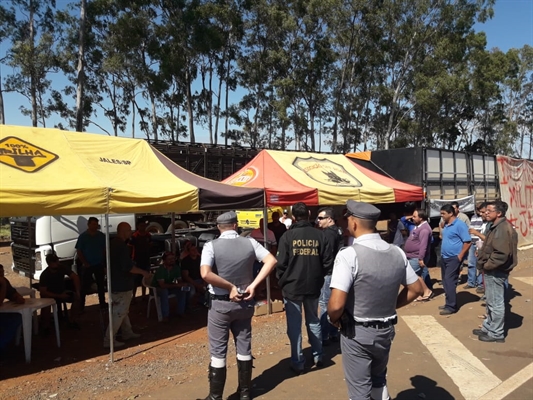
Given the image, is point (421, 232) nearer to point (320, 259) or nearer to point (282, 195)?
point (282, 195)

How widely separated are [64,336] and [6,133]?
118 inches

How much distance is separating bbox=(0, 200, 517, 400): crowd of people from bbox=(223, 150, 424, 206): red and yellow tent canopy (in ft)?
2.94

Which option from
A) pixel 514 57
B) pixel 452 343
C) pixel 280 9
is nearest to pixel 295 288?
pixel 452 343

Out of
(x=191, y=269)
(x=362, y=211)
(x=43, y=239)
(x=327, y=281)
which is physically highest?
(x=362, y=211)

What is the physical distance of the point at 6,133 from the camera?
17.7 feet

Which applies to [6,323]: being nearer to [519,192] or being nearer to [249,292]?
[249,292]

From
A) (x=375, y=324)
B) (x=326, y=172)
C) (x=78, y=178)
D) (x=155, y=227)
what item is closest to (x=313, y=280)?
(x=375, y=324)

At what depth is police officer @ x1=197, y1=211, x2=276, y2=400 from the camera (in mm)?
3695

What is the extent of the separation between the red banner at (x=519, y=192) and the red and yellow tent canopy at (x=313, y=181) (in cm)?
607

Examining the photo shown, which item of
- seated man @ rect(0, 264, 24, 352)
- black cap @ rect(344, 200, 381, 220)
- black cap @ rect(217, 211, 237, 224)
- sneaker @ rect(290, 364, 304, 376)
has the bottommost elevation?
sneaker @ rect(290, 364, 304, 376)

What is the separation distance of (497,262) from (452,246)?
131cm

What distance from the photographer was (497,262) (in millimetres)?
5453

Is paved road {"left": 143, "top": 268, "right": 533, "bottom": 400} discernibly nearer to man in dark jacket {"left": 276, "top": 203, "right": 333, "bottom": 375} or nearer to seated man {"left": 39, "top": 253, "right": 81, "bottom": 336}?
man in dark jacket {"left": 276, "top": 203, "right": 333, "bottom": 375}

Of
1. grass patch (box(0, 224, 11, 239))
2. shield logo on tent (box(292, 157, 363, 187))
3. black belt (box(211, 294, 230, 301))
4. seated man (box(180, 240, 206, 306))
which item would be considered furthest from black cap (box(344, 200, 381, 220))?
grass patch (box(0, 224, 11, 239))
